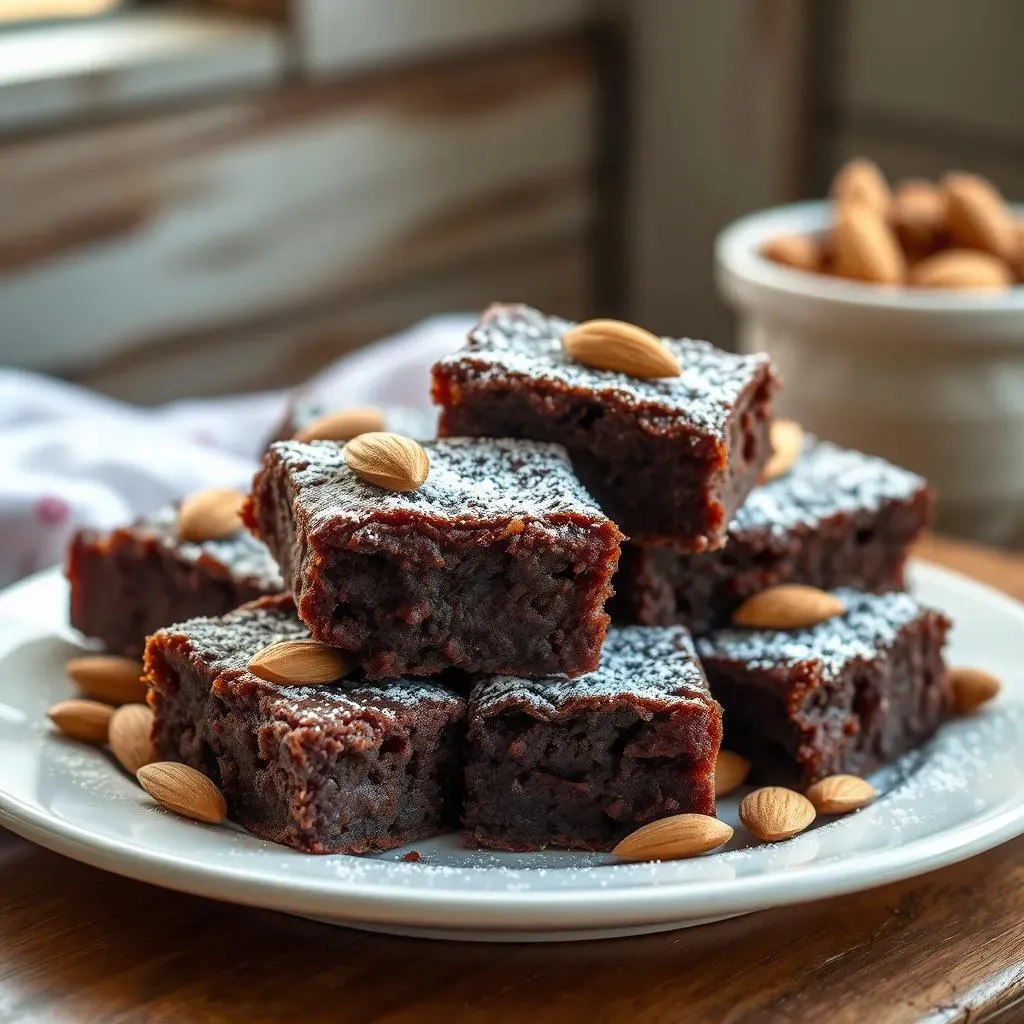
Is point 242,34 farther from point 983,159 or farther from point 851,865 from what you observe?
point 851,865

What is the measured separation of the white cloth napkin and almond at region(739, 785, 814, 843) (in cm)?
72

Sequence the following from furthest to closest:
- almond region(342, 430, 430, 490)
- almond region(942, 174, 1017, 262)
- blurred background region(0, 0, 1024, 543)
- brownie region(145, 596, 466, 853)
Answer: blurred background region(0, 0, 1024, 543) < almond region(942, 174, 1017, 262) < almond region(342, 430, 430, 490) < brownie region(145, 596, 466, 853)

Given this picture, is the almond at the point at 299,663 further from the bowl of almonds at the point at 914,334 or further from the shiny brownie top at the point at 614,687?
the bowl of almonds at the point at 914,334

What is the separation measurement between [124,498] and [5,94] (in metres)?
0.84

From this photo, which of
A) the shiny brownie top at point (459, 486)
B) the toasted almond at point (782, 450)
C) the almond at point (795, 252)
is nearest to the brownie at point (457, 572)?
the shiny brownie top at point (459, 486)

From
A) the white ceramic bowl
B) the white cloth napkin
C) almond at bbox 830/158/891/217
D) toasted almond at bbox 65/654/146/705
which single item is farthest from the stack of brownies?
almond at bbox 830/158/891/217

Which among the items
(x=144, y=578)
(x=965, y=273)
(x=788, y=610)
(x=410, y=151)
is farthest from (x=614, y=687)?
(x=410, y=151)

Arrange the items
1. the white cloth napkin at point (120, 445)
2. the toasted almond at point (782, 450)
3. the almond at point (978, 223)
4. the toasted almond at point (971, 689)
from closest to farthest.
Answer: the toasted almond at point (971, 689) → the toasted almond at point (782, 450) → the white cloth napkin at point (120, 445) → the almond at point (978, 223)

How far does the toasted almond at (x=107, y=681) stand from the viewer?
68.5 inches

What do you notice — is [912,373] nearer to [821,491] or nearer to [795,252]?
[795,252]

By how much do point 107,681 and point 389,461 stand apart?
447 millimetres

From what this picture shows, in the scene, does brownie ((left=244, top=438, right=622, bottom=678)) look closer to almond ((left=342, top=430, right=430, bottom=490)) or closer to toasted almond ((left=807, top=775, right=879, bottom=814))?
almond ((left=342, top=430, right=430, bottom=490))

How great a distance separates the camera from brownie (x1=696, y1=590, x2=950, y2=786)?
1.61 metres

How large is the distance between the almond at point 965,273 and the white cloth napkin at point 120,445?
740 mm
